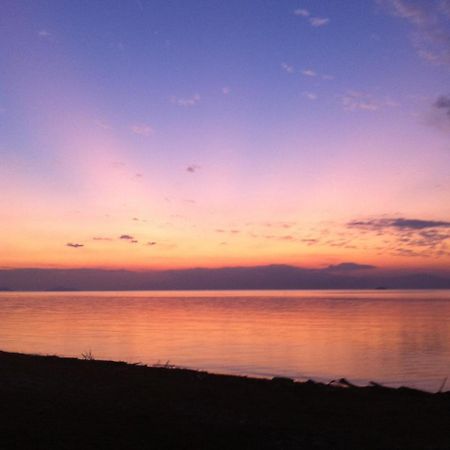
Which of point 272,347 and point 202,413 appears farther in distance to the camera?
point 272,347

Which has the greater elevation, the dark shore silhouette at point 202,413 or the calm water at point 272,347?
the dark shore silhouette at point 202,413

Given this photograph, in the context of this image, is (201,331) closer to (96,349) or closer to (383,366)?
(96,349)

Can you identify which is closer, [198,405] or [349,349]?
[198,405]

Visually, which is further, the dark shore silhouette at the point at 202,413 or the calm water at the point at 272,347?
the calm water at the point at 272,347

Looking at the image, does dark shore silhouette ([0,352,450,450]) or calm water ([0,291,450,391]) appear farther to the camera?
calm water ([0,291,450,391])

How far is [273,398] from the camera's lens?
46.2 ft

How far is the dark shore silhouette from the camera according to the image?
9.55 m

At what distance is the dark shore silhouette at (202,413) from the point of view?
31.3 ft

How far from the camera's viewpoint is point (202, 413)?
11.9 metres

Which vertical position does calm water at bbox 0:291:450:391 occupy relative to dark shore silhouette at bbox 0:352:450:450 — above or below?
below

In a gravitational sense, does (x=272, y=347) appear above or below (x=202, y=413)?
below

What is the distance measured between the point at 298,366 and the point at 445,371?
24.4 ft

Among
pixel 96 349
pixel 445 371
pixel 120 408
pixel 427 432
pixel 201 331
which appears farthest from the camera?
pixel 201 331

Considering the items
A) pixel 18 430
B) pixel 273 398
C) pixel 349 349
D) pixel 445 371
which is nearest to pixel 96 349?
pixel 349 349
